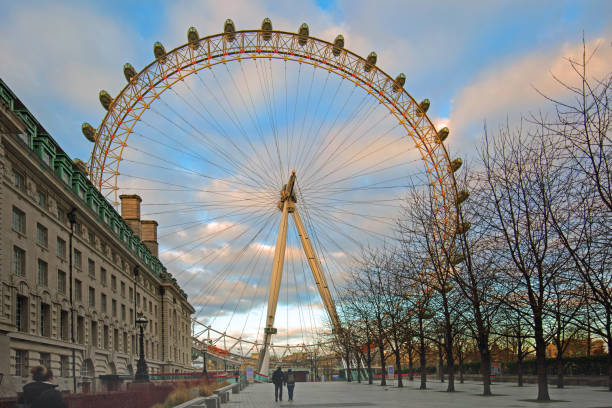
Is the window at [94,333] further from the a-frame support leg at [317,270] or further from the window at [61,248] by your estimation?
the a-frame support leg at [317,270]

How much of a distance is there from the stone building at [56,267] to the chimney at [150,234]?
83.0ft

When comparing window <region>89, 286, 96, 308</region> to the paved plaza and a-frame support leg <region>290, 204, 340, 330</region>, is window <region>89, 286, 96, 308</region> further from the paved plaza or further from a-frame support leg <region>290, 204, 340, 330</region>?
a-frame support leg <region>290, 204, 340, 330</region>

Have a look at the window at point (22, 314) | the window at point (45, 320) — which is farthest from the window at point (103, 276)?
the window at point (22, 314)

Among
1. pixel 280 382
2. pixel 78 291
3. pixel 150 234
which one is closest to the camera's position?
pixel 280 382

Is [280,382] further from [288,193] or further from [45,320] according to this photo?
[288,193]

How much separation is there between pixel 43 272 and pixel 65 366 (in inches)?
266

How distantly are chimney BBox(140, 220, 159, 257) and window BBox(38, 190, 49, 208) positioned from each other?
50.6 m

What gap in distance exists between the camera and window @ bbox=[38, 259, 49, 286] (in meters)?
35.0

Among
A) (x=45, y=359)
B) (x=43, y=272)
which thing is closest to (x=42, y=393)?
(x=45, y=359)

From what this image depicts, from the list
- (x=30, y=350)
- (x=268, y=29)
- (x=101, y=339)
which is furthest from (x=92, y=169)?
(x=30, y=350)

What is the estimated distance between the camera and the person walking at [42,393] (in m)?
8.98

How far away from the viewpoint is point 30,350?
32062 mm

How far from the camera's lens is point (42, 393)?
902 centimetres

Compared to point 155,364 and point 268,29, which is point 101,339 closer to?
point 155,364
